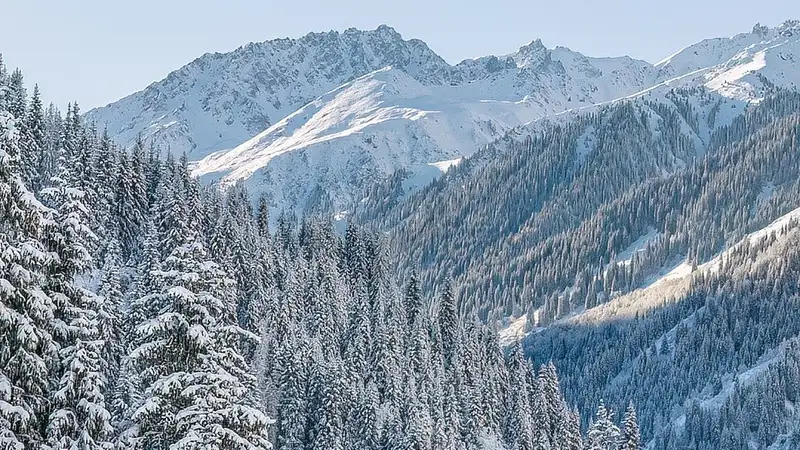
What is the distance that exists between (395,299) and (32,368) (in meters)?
104

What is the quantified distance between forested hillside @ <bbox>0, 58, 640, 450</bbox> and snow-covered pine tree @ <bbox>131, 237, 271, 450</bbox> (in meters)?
0.06

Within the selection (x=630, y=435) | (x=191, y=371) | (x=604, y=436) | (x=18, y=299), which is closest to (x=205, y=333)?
(x=191, y=371)

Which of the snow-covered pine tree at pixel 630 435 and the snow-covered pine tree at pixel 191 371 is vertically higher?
the snow-covered pine tree at pixel 191 371

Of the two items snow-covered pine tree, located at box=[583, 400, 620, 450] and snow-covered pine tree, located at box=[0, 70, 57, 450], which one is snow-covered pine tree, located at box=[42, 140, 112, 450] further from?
snow-covered pine tree, located at box=[583, 400, 620, 450]

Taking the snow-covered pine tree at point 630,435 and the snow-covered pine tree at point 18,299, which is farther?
the snow-covered pine tree at point 630,435

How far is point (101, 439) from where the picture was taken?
86.6ft

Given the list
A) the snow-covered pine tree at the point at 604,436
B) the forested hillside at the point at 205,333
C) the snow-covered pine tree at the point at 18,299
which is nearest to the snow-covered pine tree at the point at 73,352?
the forested hillside at the point at 205,333

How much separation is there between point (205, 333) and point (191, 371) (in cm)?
129

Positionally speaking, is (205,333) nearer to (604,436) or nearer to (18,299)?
(18,299)

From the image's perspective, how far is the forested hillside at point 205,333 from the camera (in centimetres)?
2352

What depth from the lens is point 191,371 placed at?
81.5ft

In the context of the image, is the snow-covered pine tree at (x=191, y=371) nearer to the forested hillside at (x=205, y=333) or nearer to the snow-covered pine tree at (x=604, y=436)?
the forested hillside at (x=205, y=333)

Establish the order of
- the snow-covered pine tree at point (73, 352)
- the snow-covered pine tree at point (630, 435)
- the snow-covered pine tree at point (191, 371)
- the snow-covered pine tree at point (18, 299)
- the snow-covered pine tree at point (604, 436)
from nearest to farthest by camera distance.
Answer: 1. the snow-covered pine tree at point (18, 299)
2. the snow-covered pine tree at point (191, 371)
3. the snow-covered pine tree at point (73, 352)
4. the snow-covered pine tree at point (630, 435)
5. the snow-covered pine tree at point (604, 436)

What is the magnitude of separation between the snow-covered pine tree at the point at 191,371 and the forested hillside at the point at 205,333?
0.19 feet
